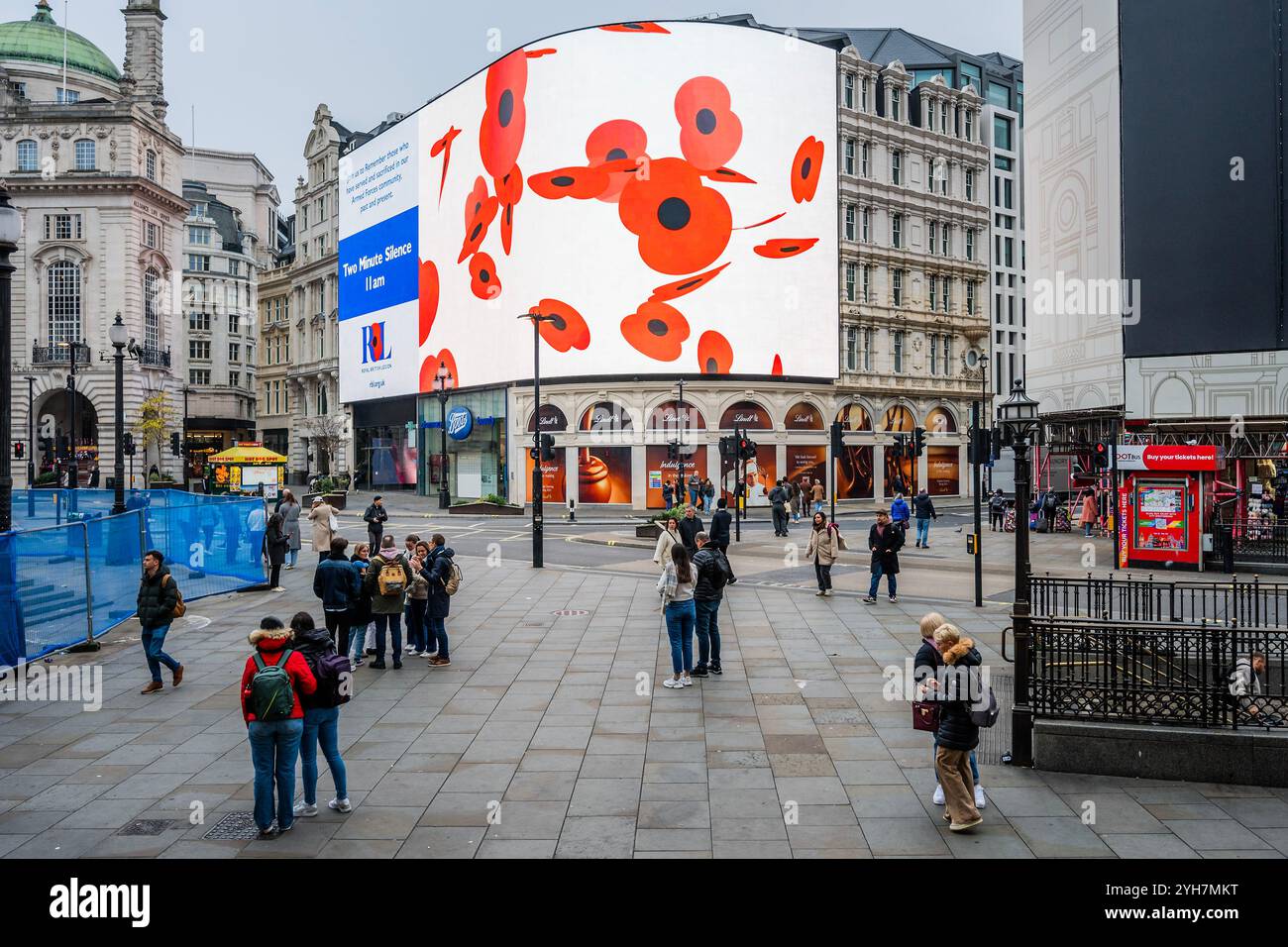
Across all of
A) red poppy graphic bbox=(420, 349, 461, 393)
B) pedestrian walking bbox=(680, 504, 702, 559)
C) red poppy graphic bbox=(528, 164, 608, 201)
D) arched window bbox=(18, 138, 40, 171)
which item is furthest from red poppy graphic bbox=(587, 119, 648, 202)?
arched window bbox=(18, 138, 40, 171)

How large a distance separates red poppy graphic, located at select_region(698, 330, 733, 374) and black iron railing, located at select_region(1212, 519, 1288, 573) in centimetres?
2638

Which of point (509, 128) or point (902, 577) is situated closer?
point (902, 577)

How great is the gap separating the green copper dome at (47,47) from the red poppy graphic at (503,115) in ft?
120

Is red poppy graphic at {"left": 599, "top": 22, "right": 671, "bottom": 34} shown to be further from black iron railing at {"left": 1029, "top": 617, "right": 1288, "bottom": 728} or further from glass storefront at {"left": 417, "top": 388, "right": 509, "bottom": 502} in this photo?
black iron railing at {"left": 1029, "top": 617, "right": 1288, "bottom": 728}

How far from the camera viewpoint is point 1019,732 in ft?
28.1

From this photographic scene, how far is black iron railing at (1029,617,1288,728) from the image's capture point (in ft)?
27.0

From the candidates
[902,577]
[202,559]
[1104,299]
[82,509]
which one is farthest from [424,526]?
[1104,299]

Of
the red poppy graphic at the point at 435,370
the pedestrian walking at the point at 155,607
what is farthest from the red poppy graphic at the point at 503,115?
the pedestrian walking at the point at 155,607

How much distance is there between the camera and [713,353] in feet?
152

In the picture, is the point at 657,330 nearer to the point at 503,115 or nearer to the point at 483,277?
the point at 483,277

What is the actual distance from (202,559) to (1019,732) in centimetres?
1650

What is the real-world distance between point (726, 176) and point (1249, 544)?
3043 cm

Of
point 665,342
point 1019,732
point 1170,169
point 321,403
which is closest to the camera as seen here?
point 1019,732
